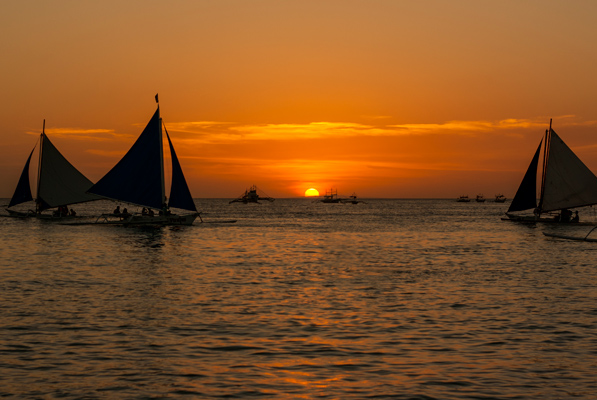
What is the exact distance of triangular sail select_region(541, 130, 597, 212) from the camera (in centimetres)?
7919

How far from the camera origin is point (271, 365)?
1559 cm

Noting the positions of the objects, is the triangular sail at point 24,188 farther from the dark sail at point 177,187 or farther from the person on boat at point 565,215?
the person on boat at point 565,215

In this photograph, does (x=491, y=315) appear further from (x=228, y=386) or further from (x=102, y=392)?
(x=102, y=392)

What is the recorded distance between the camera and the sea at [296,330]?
14039 millimetres

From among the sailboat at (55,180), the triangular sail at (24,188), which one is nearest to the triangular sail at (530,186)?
the sailboat at (55,180)

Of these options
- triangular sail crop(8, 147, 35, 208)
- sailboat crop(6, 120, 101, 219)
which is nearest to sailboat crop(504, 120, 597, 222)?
sailboat crop(6, 120, 101, 219)

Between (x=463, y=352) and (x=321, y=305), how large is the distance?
8.29 m

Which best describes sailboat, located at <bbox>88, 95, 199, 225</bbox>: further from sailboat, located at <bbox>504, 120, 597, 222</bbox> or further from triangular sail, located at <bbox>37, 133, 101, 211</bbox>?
sailboat, located at <bbox>504, 120, 597, 222</bbox>

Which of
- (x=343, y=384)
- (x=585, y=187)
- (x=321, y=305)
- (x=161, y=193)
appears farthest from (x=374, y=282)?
(x=585, y=187)

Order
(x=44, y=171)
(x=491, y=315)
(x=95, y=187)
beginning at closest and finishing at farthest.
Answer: (x=491, y=315) → (x=95, y=187) → (x=44, y=171)

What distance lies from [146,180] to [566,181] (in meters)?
46.3

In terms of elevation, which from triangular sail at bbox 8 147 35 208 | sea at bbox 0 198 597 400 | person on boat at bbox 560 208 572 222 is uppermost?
triangular sail at bbox 8 147 35 208

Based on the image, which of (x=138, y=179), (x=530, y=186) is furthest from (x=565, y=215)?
(x=138, y=179)

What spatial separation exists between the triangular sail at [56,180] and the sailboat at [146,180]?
19.8 metres
